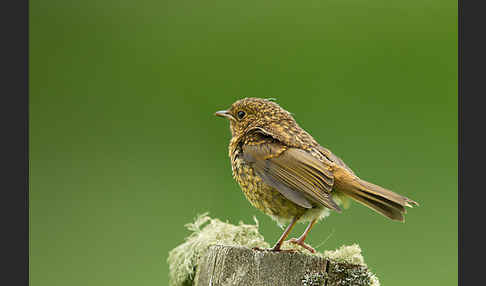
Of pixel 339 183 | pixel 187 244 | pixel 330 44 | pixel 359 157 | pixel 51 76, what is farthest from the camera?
pixel 51 76

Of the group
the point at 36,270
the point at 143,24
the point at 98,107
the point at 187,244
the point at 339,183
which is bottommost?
the point at 36,270

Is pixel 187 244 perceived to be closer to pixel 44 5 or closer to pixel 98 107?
pixel 98 107

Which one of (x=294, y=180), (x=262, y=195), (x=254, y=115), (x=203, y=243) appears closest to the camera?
(x=294, y=180)

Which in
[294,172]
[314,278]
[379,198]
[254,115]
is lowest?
[314,278]

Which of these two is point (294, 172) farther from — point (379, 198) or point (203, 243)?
point (203, 243)

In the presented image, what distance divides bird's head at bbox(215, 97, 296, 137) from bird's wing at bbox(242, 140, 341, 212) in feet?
0.94

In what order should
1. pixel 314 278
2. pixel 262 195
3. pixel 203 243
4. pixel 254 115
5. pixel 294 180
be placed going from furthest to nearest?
pixel 254 115
pixel 203 243
pixel 262 195
pixel 294 180
pixel 314 278

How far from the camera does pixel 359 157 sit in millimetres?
5164

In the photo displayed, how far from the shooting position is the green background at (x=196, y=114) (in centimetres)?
507

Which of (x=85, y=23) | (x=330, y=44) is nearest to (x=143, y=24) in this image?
(x=85, y=23)

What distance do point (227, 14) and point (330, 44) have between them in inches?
54.7

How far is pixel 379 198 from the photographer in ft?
9.67

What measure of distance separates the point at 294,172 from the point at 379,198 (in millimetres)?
472

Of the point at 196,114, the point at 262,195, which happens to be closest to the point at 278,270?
the point at 262,195
